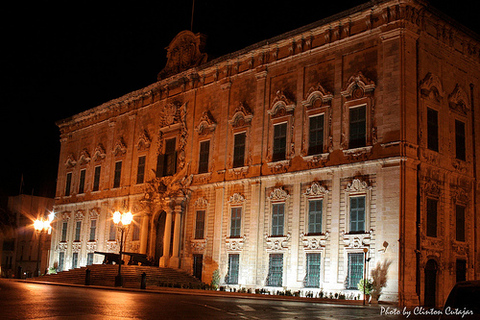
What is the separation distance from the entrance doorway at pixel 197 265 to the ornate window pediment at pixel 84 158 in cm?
1786

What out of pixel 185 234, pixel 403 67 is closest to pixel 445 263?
pixel 403 67

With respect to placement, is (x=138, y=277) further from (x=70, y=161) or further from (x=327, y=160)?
(x=70, y=161)

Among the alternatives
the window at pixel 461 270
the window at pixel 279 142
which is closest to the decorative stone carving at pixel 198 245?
the window at pixel 279 142

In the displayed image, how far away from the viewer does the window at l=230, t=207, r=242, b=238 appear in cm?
A: 3416

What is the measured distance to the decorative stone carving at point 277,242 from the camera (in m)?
31.0

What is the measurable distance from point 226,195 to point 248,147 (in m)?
3.29

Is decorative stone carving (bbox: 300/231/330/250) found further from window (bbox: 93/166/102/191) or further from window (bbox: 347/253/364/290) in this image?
window (bbox: 93/166/102/191)

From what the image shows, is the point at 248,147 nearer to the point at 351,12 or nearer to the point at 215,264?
the point at 215,264

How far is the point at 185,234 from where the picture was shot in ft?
124

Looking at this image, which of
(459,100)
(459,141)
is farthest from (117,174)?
(459,100)

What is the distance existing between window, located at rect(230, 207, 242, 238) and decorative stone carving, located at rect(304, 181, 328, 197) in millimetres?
5280

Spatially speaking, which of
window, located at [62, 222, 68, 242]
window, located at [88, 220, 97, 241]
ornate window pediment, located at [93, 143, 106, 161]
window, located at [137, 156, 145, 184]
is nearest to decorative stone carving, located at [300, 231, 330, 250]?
window, located at [137, 156, 145, 184]

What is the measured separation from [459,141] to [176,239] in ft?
60.5

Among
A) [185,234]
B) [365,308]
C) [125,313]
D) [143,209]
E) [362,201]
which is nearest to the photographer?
[125,313]
